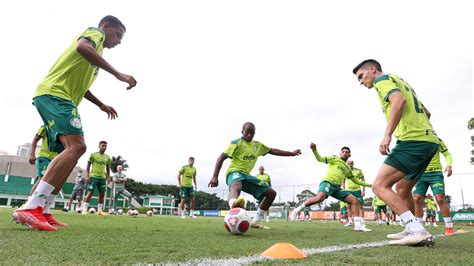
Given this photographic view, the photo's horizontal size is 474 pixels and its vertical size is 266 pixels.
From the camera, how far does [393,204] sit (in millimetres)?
3783

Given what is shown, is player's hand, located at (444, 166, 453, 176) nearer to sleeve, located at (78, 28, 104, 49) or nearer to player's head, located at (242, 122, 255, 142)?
player's head, located at (242, 122, 255, 142)

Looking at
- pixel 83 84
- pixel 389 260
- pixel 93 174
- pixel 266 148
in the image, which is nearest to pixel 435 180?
pixel 266 148

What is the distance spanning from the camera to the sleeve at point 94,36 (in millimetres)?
3785

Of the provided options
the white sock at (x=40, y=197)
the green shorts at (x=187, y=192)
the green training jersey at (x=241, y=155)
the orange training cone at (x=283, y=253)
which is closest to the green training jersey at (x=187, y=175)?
the green shorts at (x=187, y=192)

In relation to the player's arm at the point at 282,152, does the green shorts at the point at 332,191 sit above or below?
below

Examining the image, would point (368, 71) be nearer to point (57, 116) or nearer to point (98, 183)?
point (57, 116)

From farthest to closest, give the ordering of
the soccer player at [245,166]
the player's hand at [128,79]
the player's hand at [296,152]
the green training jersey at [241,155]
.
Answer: the player's hand at [296,152]
the green training jersey at [241,155]
the soccer player at [245,166]
the player's hand at [128,79]

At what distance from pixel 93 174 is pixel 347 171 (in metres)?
9.17

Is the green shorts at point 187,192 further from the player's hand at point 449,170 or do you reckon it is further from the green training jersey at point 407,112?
the green training jersey at point 407,112

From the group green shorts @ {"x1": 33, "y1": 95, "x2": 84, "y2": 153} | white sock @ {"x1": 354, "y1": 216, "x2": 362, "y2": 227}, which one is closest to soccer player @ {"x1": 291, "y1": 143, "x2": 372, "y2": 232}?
white sock @ {"x1": 354, "y1": 216, "x2": 362, "y2": 227}

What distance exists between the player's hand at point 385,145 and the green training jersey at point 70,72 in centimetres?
353

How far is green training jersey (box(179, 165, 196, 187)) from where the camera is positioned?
15.4m

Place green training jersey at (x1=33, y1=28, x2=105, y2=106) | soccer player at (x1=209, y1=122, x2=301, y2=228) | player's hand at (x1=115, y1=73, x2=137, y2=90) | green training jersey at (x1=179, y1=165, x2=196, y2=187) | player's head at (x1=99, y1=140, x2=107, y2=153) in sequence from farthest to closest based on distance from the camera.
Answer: green training jersey at (x1=179, y1=165, x2=196, y2=187) → player's head at (x1=99, y1=140, x2=107, y2=153) → soccer player at (x1=209, y1=122, x2=301, y2=228) → green training jersey at (x1=33, y1=28, x2=105, y2=106) → player's hand at (x1=115, y1=73, x2=137, y2=90)

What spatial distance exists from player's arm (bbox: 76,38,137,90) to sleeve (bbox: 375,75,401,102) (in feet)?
9.67
